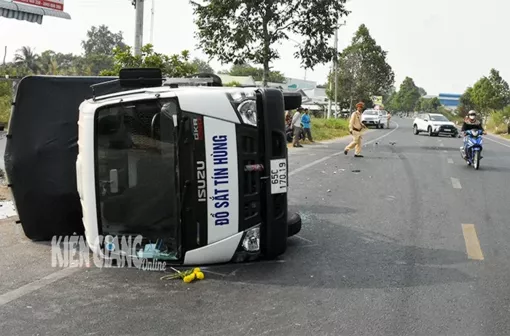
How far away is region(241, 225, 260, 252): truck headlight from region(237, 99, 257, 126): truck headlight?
3.19 feet

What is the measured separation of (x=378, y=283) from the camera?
4871mm

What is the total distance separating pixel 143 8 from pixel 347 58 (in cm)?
4577

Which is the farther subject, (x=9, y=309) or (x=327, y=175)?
(x=327, y=175)

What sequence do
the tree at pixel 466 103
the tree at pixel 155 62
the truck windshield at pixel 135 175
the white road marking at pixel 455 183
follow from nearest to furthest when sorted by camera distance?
the truck windshield at pixel 135 175
the white road marking at pixel 455 183
the tree at pixel 155 62
the tree at pixel 466 103

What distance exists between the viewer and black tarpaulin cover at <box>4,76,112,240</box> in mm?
5926

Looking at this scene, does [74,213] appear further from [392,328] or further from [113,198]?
[392,328]

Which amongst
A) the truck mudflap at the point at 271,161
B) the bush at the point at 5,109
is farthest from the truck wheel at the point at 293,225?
the bush at the point at 5,109

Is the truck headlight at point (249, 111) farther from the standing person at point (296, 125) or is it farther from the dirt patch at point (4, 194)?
the standing person at point (296, 125)

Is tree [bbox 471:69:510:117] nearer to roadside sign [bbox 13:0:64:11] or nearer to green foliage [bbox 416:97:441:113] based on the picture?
green foliage [bbox 416:97:441:113]

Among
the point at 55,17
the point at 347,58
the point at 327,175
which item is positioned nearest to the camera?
the point at 327,175

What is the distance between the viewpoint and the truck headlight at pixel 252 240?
5008mm

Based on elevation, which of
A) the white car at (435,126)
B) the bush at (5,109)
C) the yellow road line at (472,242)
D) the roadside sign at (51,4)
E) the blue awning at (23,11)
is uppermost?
the roadside sign at (51,4)

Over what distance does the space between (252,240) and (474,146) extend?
11349 millimetres

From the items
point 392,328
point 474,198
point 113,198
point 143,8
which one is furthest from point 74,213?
point 143,8
